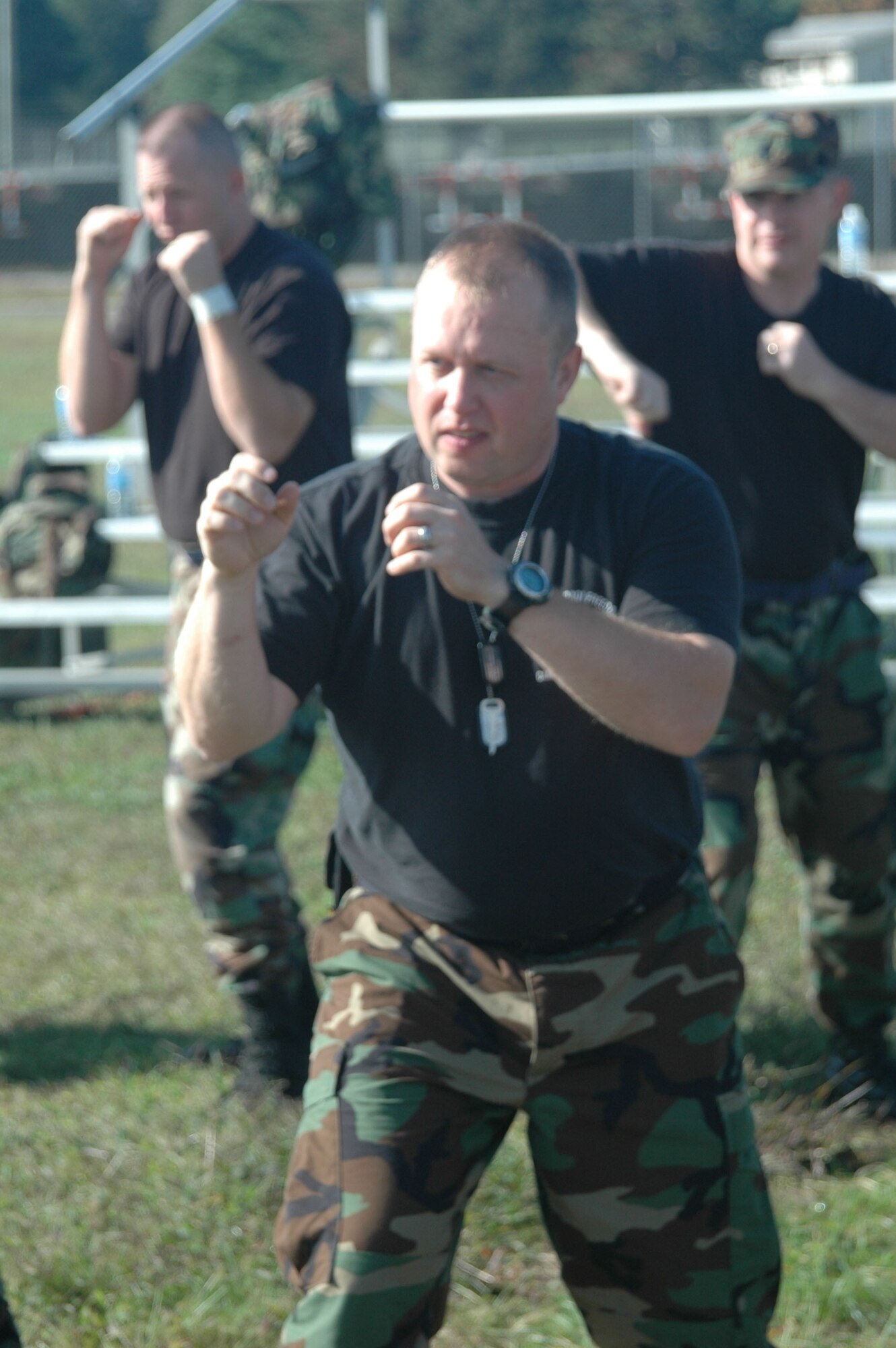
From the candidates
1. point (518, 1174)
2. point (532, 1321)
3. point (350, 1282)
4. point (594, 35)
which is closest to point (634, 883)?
point (350, 1282)

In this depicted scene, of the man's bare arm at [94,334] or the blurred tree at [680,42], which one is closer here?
the man's bare arm at [94,334]

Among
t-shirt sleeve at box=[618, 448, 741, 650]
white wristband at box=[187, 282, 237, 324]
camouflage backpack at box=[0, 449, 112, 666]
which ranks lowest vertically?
camouflage backpack at box=[0, 449, 112, 666]

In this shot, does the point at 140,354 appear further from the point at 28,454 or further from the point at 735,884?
the point at 28,454

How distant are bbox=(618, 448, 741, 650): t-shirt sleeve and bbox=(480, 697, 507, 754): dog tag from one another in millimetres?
243

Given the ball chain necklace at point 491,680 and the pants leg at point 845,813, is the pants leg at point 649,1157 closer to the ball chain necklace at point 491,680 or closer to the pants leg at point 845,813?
the ball chain necklace at point 491,680

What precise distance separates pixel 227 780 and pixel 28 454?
5483mm

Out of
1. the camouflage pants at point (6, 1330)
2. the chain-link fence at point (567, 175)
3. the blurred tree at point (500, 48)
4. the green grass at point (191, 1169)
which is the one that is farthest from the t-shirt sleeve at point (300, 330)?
the blurred tree at point (500, 48)

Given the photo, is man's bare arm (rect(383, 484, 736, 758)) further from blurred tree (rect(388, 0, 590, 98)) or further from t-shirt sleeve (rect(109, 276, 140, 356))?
blurred tree (rect(388, 0, 590, 98))

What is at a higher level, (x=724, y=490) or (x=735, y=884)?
(x=724, y=490)

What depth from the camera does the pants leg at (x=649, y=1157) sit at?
8.39ft

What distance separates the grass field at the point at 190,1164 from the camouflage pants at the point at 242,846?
353mm

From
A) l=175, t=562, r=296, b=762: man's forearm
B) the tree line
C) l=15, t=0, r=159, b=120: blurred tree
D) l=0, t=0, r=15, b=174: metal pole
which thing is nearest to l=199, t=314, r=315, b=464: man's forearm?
l=175, t=562, r=296, b=762: man's forearm

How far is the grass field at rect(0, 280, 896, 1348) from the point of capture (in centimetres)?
347

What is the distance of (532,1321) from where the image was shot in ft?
11.4
